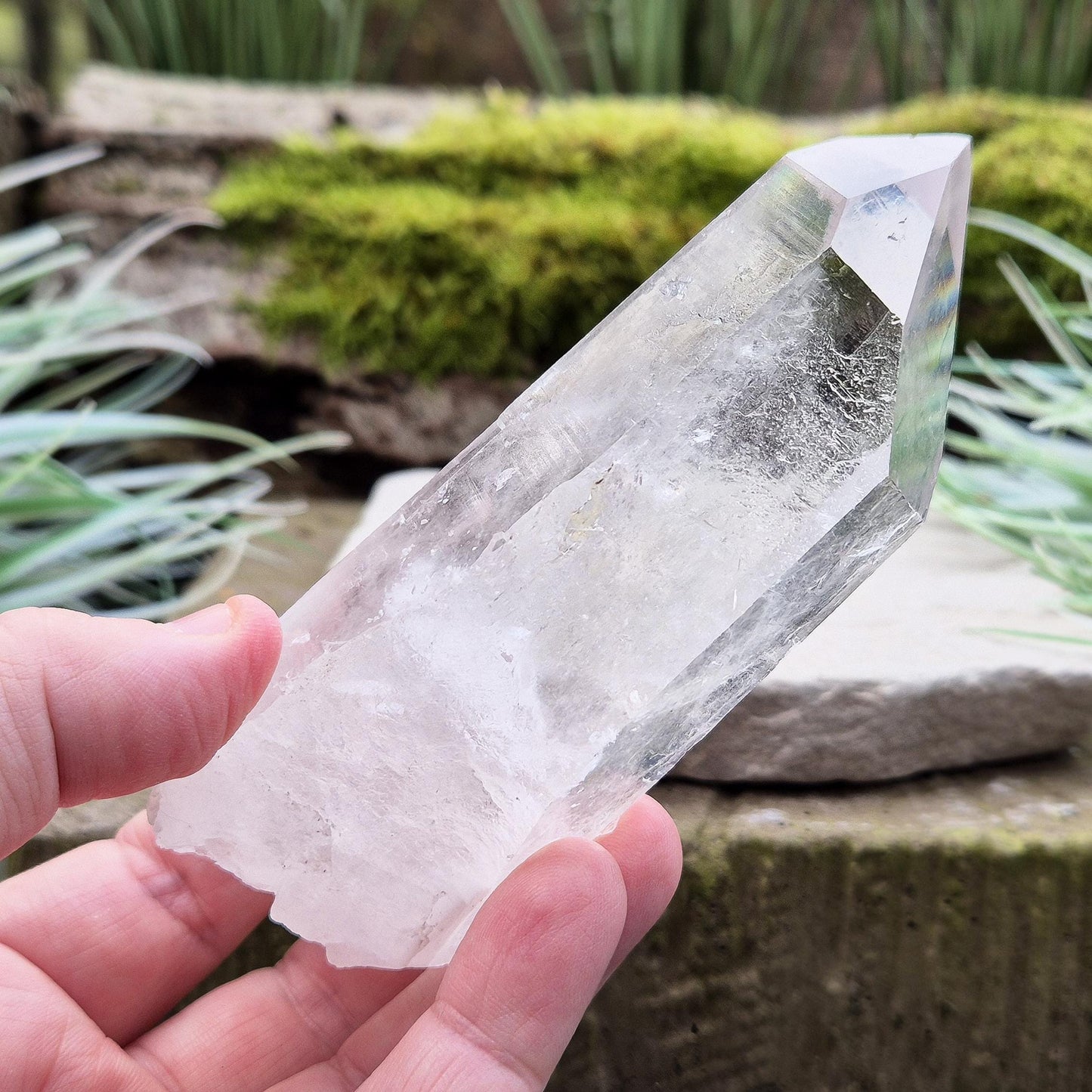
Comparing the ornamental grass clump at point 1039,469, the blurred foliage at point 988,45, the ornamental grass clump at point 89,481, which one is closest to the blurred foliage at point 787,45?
the blurred foliage at point 988,45

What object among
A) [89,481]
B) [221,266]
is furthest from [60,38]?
[89,481]

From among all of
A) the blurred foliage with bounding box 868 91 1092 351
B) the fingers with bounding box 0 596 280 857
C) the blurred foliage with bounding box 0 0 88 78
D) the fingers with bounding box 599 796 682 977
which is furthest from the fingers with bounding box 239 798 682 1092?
the blurred foliage with bounding box 0 0 88 78

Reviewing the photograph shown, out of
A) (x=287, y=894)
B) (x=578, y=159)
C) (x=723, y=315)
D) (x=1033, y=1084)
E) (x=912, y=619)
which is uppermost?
(x=723, y=315)

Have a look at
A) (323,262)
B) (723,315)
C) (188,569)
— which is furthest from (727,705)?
(323,262)

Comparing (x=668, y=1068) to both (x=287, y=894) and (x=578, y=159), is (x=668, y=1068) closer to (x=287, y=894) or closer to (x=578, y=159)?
(x=287, y=894)

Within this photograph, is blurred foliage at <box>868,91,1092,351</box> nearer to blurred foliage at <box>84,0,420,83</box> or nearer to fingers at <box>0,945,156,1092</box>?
blurred foliage at <box>84,0,420,83</box>

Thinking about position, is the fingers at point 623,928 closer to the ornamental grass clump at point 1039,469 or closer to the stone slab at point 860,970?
the stone slab at point 860,970
